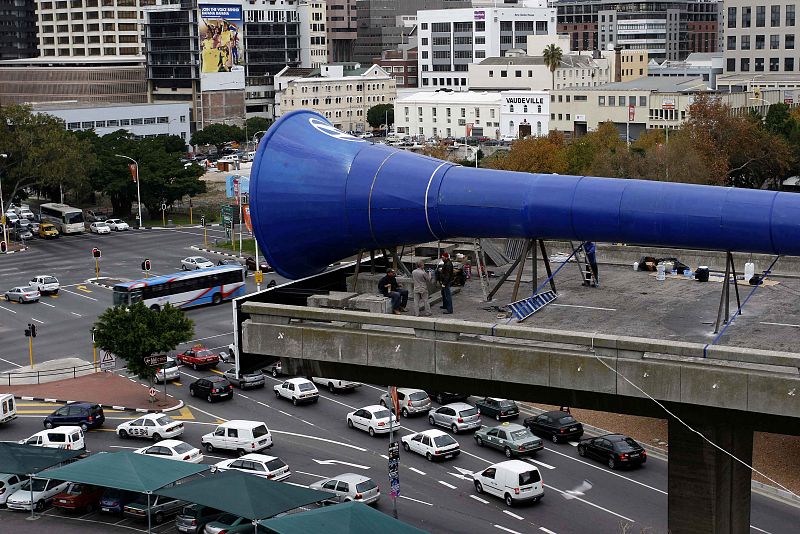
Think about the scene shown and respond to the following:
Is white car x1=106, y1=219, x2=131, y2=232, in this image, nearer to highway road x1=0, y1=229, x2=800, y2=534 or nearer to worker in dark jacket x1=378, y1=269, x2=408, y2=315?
highway road x1=0, y1=229, x2=800, y2=534

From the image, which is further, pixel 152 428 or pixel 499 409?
pixel 499 409

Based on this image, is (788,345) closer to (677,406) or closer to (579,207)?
(677,406)

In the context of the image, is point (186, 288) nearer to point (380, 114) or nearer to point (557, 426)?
point (557, 426)

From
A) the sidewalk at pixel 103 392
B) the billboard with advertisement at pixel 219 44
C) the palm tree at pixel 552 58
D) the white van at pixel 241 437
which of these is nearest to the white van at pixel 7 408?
the sidewalk at pixel 103 392

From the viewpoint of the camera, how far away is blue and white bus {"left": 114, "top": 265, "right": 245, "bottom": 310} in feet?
252

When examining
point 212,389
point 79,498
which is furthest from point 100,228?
point 79,498

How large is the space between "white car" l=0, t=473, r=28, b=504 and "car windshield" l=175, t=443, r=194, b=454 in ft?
19.1

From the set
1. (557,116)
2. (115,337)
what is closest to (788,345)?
(115,337)

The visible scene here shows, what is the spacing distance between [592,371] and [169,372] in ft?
139

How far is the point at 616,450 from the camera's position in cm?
4778

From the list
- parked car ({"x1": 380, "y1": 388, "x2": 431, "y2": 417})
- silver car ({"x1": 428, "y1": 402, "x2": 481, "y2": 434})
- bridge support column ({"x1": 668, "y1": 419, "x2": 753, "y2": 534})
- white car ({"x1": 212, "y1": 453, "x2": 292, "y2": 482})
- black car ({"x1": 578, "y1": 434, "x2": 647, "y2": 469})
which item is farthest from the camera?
parked car ({"x1": 380, "y1": 388, "x2": 431, "y2": 417})

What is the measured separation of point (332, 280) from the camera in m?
29.3

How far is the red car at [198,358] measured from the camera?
211 ft

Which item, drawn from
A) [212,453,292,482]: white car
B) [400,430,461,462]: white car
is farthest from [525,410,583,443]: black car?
[212,453,292,482]: white car
